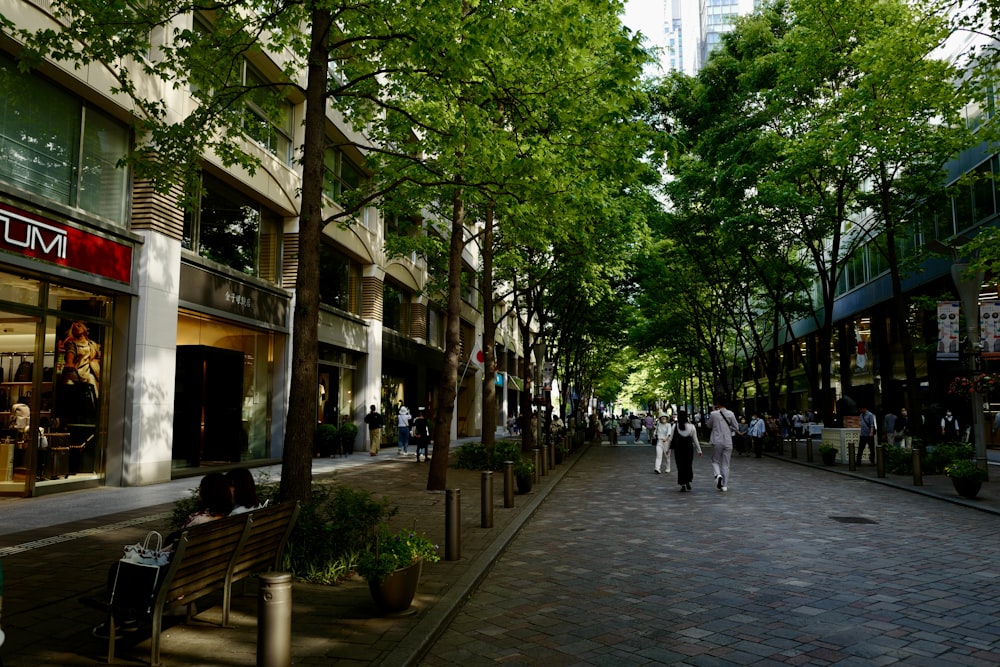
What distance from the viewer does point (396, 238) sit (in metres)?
18.6

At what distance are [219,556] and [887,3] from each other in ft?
76.5

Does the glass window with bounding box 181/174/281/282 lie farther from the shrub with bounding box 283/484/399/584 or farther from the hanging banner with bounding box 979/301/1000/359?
the hanging banner with bounding box 979/301/1000/359

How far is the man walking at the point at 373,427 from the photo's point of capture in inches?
954

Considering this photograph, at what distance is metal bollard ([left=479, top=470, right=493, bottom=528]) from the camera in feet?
32.2

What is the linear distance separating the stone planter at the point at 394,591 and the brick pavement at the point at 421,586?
11 centimetres

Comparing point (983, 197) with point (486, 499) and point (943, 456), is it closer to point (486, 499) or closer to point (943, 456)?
point (943, 456)

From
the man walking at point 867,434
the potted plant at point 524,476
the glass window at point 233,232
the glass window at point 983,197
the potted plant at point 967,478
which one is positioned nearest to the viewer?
the potted plant at point 967,478

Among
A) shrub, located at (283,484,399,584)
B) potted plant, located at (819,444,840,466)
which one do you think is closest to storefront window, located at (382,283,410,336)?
potted plant, located at (819,444,840,466)

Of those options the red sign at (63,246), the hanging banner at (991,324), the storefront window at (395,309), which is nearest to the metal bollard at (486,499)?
the red sign at (63,246)

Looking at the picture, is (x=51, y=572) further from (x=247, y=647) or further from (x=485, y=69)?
(x=485, y=69)

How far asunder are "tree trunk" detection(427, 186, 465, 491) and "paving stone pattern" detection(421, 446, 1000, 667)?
2384 mm

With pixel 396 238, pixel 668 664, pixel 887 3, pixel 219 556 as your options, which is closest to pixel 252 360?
pixel 396 238

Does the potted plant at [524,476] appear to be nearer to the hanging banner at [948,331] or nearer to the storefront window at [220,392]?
the storefront window at [220,392]

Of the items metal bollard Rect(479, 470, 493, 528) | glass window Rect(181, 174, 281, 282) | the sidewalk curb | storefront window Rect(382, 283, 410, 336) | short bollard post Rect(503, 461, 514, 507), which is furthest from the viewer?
storefront window Rect(382, 283, 410, 336)
